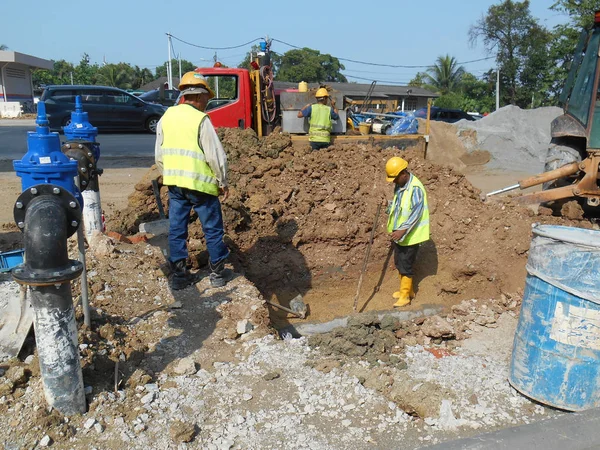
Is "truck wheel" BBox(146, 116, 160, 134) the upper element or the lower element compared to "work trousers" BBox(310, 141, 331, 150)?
upper

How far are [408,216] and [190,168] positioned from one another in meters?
2.39

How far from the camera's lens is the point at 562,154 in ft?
23.8

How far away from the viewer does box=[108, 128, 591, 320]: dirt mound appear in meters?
6.20

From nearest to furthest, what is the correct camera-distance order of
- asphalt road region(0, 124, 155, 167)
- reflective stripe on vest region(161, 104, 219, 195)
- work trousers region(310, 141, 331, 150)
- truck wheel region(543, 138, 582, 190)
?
reflective stripe on vest region(161, 104, 219, 195)
truck wheel region(543, 138, 582, 190)
work trousers region(310, 141, 331, 150)
asphalt road region(0, 124, 155, 167)

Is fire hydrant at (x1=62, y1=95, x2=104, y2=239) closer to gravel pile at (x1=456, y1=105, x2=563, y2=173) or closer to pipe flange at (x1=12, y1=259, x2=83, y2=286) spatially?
pipe flange at (x1=12, y1=259, x2=83, y2=286)

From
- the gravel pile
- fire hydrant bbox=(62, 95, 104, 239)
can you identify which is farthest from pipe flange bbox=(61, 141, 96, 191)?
the gravel pile

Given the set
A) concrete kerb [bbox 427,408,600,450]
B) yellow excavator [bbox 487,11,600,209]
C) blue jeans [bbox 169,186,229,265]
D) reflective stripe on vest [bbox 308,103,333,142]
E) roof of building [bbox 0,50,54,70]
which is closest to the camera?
concrete kerb [bbox 427,408,600,450]

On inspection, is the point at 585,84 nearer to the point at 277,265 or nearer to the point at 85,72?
the point at 277,265

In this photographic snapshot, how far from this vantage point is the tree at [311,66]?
5291 cm

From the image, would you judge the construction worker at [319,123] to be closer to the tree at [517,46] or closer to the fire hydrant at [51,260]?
the fire hydrant at [51,260]

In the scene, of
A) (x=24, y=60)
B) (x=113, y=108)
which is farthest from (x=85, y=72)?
(x=113, y=108)

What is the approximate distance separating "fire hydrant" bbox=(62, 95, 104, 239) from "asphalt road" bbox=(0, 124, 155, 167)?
24.2 ft

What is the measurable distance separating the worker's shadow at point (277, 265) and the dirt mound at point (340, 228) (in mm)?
13

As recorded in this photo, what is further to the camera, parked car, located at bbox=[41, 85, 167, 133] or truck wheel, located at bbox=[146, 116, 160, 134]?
truck wheel, located at bbox=[146, 116, 160, 134]
